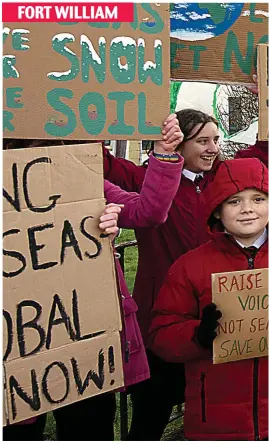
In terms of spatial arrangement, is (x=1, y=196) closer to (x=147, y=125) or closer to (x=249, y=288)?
(x=147, y=125)

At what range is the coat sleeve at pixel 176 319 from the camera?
85.6 inches

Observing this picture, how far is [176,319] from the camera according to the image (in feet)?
7.26

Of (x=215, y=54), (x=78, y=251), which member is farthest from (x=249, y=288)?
(x=215, y=54)

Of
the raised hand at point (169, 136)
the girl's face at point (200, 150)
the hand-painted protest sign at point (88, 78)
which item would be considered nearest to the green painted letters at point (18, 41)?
the hand-painted protest sign at point (88, 78)

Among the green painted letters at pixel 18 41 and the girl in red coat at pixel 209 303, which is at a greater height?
the green painted letters at pixel 18 41

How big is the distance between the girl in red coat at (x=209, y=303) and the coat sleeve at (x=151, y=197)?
0.45ft

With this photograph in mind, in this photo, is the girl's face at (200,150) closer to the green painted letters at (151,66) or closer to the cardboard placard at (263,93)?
the cardboard placard at (263,93)

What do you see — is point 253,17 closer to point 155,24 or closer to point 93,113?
point 155,24

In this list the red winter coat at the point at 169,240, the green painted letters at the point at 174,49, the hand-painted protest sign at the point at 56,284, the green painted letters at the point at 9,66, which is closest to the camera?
the hand-painted protest sign at the point at 56,284

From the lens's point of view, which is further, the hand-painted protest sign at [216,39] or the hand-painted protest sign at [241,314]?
the hand-painted protest sign at [216,39]

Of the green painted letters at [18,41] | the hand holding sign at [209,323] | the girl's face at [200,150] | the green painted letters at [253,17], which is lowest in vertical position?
the hand holding sign at [209,323]

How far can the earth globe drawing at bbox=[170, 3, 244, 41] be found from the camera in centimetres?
225

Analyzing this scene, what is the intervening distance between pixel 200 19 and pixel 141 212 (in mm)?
630

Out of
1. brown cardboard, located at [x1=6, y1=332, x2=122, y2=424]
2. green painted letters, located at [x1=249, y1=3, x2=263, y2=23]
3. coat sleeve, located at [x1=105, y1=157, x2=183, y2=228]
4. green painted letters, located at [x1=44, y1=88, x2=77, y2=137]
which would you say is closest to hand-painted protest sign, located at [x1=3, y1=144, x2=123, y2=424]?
brown cardboard, located at [x1=6, y1=332, x2=122, y2=424]
